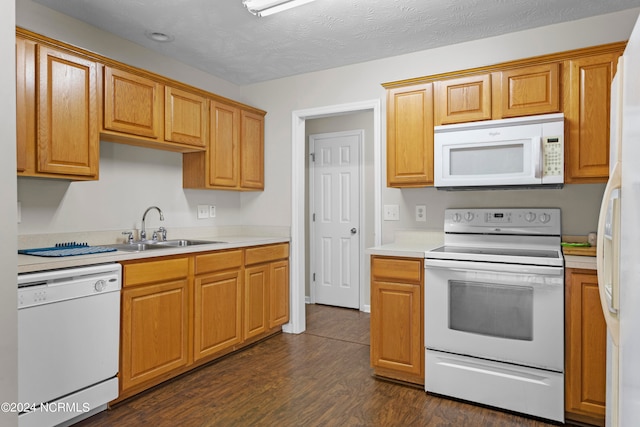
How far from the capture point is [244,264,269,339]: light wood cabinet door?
3.35 meters

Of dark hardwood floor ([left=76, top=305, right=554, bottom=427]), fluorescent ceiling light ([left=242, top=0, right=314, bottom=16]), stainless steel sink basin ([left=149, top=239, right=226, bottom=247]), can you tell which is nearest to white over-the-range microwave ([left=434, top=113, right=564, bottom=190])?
fluorescent ceiling light ([left=242, top=0, right=314, bottom=16])

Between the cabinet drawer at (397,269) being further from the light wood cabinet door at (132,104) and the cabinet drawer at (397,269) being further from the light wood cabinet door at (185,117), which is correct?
the light wood cabinet door at (132,104)

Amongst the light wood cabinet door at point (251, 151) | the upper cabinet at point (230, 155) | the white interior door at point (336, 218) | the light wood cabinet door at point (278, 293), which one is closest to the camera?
the upper cabinet at point (230, 155)

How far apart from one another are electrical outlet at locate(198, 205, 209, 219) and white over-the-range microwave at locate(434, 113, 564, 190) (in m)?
2.10

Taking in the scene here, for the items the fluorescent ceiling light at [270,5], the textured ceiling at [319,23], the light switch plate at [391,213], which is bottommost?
the light switch plate at [391,213]

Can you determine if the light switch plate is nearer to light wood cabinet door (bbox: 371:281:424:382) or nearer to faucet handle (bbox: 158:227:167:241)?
light wood cabinet door (bbox: 371:281:424:382)

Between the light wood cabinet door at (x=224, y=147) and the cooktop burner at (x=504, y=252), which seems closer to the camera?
the cooktop burner at (x=504, y=252)

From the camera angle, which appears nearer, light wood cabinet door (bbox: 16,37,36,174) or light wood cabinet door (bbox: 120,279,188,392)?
light wood cabinet door (bbox: 16,37,36,174)

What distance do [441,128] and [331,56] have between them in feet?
3.97

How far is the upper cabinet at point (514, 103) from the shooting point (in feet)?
8.01

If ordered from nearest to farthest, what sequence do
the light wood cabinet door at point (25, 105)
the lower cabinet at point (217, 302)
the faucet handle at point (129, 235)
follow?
the light wood cabinet door at point (25, 105) → the lower cabinet at point (217, 302) → the faucet handle at point (129, 235)

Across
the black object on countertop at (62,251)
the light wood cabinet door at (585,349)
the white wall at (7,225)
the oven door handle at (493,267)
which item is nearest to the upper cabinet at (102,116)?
the black object on countertop at (62,251)

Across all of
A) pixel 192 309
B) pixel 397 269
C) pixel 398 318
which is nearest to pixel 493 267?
pixel 397 269

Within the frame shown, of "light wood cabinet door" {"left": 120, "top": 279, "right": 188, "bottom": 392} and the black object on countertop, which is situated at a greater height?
the black object on countertop
